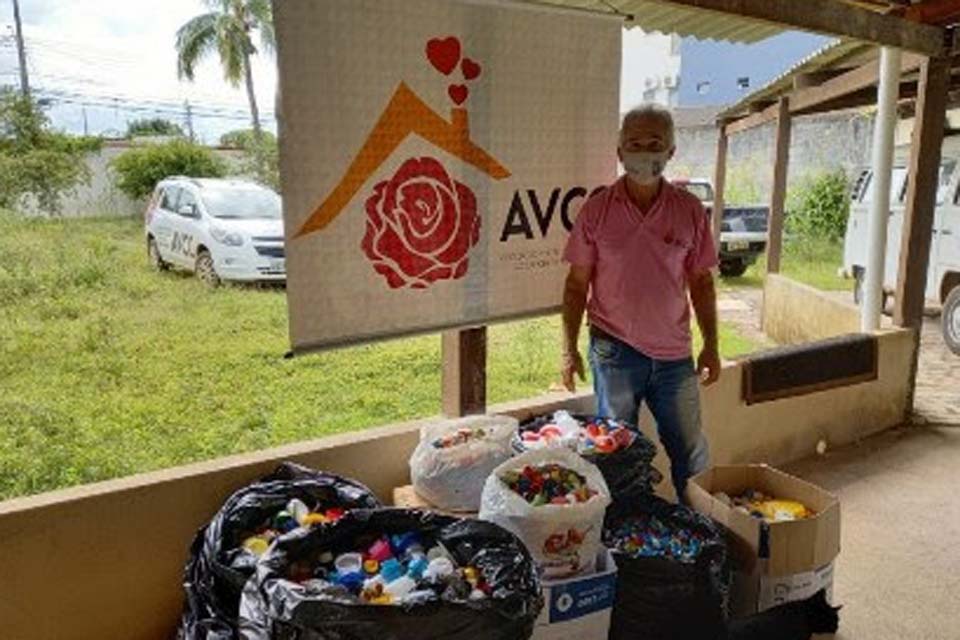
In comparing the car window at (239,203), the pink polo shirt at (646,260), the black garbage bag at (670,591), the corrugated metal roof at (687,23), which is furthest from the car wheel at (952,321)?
the car window at (239,203)

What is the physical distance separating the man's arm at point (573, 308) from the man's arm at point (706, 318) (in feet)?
1.24

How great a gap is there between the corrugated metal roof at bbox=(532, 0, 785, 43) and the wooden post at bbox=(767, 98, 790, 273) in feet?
12.1

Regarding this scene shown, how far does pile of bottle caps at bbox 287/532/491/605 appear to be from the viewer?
149cm

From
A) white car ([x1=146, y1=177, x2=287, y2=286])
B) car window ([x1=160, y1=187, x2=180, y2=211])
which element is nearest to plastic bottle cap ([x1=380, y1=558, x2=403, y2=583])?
white car ([x1=146, y1=177, x2=287, y2=286])

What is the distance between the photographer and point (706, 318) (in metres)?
2.67

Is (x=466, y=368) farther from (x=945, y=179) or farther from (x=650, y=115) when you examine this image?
(x=945, y=179)

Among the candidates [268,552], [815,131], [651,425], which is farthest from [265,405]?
[815,131]

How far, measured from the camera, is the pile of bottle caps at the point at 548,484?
1975mm

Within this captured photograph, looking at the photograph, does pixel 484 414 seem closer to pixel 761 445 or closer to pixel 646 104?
pixel 646 104

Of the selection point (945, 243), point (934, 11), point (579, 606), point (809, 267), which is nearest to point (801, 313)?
point (945, 243)

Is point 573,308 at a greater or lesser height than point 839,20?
lesser

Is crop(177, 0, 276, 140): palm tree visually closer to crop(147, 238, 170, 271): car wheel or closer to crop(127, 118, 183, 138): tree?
crop(127, 118, 183, 138): tree

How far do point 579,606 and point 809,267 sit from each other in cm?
1039

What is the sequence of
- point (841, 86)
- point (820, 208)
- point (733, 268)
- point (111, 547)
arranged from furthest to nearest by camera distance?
point (820, 208) → point (733, 268) → point (841, 86) → point (111, 547)
